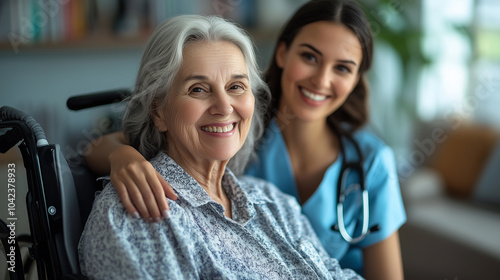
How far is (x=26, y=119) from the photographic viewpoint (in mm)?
1144

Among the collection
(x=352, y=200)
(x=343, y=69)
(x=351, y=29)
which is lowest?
(x=352, y=200)

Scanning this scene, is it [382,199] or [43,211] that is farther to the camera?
[382,199]

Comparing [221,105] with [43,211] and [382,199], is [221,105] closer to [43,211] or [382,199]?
[43,211]

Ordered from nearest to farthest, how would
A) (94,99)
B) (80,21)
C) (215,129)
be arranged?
(215,129), (94,99), (80,21)

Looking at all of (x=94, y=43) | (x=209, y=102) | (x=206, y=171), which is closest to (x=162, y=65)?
(x=209, y=102)

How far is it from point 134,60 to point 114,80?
0.17 meters

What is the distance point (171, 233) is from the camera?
42.0 inches

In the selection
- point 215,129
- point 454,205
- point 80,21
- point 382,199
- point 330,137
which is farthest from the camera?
point 454,205

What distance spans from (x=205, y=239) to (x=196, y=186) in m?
0.13

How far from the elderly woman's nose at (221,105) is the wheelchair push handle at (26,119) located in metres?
0.38

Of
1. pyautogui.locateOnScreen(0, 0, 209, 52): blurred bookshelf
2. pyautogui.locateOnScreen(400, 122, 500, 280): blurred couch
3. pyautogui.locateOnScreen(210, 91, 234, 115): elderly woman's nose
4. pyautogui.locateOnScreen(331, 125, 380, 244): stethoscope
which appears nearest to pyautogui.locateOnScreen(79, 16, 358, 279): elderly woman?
pyautogui.locateOnScreen(210, 91, 234, 115): elderly woman's nose

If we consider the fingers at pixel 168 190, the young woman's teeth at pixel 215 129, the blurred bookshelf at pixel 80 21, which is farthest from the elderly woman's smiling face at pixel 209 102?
the blurred bookshelf at pixel 80 21

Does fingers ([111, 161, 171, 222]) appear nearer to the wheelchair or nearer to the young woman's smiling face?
the wheelchair

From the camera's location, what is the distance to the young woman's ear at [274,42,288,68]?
1.64m
